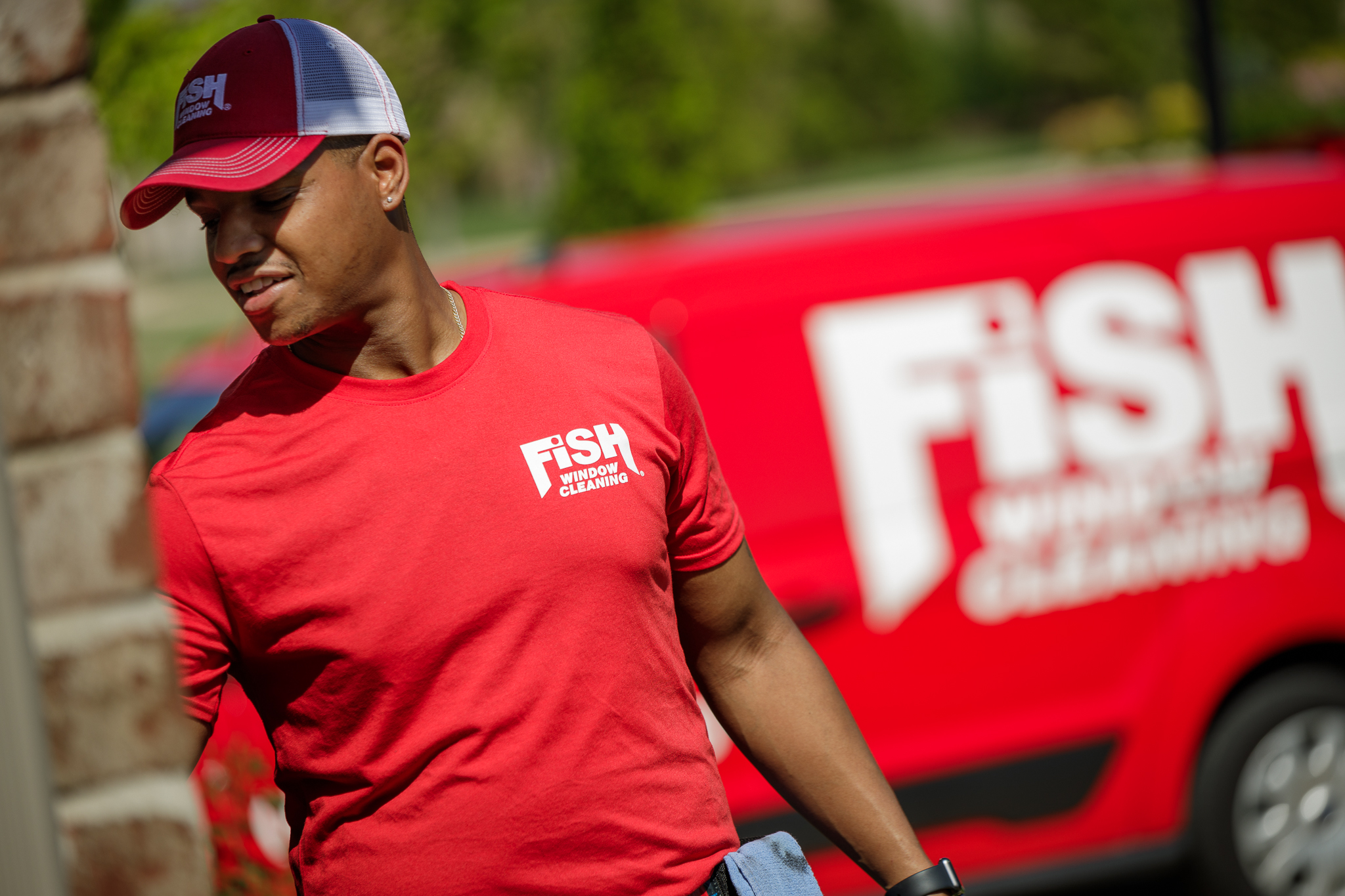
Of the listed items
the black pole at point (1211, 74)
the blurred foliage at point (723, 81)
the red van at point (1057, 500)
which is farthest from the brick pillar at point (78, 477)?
the black pole at point (1211, 74)

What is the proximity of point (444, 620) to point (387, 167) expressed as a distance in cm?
57

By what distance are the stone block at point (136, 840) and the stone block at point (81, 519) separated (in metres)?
0.11

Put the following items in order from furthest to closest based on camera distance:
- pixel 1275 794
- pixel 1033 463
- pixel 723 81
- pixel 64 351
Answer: pixel 723 81 < pixel 1275 794 < pixel 1033 463 < pixel 64 351

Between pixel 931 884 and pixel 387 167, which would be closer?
pixel 387 167

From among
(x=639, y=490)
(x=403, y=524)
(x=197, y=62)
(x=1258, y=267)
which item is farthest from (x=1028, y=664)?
(x=197, y=62)

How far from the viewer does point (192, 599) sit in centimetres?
140

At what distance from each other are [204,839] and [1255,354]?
332 centimetres

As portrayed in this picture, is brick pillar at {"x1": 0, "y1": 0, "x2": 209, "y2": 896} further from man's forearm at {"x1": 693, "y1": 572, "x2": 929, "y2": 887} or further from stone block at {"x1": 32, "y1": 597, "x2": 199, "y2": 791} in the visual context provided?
man's forearm at {"x1": 693, "y1": 572, "x2": 929, "y2": 887}

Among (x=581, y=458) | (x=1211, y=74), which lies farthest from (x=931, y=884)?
(x=1211, y=74)

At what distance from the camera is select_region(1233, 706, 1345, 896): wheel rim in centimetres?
353

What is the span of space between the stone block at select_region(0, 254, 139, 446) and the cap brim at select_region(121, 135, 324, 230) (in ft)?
2.26

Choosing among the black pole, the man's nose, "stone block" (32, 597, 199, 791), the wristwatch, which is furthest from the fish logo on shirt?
the black pole

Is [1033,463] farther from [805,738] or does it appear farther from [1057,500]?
[805,738]

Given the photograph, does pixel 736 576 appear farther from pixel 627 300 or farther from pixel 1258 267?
pixel 1258 267
